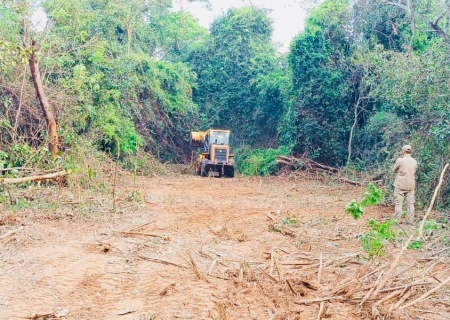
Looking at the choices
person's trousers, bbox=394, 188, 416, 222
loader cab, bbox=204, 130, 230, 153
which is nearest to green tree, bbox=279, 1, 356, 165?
loader cab, bbox=204, 130, 230, 153

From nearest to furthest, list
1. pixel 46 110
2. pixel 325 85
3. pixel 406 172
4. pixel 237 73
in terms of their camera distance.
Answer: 1. pixel 406 172
2. pixel 46 110
3. pixel 325 85
4. pixel 237 73

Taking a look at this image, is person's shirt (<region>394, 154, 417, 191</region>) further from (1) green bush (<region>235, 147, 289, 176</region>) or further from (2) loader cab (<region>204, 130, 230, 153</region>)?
(2) loader cab (<region>204, 130, 230, 153</region>)

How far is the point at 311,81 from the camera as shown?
21875 millimetres

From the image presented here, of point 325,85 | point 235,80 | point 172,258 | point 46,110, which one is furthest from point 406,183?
point 235,80

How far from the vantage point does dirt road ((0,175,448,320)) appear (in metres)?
4.57

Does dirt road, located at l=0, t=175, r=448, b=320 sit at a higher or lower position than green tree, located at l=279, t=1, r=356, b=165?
lower

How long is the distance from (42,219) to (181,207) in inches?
133

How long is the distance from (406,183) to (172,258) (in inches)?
214

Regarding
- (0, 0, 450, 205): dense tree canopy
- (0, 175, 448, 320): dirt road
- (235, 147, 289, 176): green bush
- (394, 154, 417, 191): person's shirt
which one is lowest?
(0, 175, 448, 320): dirt road

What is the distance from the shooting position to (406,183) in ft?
31.3

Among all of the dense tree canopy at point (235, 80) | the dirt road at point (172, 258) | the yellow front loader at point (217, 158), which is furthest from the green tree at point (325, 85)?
the dirt road at point (172, 258)

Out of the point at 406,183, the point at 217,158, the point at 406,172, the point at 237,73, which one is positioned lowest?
the point at 217,158

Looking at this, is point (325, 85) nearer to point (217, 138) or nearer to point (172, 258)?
point (217, 138)

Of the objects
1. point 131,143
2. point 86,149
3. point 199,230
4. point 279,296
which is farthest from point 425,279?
point 131,143
